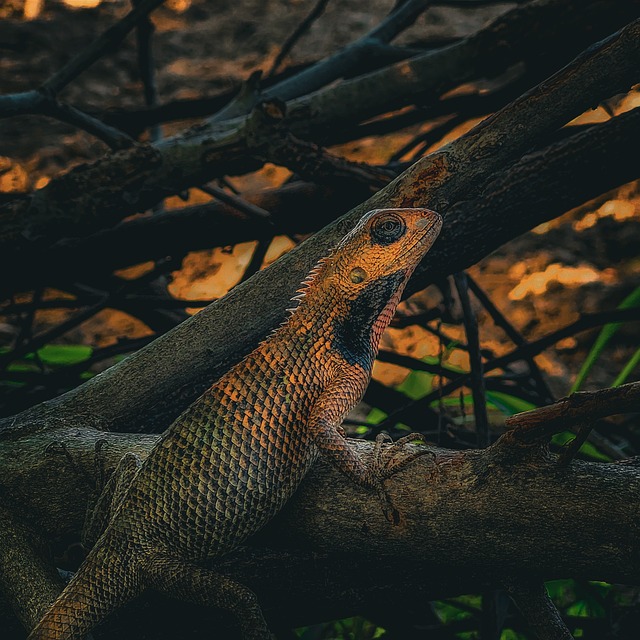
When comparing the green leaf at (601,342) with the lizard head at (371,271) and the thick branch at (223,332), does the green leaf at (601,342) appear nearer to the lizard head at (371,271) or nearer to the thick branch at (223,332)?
the thick branch at (223,332)

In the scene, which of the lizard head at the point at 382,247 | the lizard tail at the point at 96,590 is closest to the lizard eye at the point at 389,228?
the lizard head at the point at 382,247

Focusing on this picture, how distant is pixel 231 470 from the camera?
1408mm

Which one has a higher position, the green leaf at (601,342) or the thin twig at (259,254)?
the thin twig at (259,254)

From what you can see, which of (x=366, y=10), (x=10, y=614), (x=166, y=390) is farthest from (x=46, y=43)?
(x=10, y=614)

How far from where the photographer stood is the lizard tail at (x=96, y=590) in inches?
54.1

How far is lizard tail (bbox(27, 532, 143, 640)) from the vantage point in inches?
54.1

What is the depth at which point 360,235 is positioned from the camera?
1.58 m

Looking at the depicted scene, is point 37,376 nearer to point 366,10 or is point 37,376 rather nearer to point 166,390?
point 166,390

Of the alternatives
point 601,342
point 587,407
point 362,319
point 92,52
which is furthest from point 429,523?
point 92,52

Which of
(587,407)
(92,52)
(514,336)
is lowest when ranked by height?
(514,336)

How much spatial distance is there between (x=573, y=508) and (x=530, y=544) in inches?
4.1

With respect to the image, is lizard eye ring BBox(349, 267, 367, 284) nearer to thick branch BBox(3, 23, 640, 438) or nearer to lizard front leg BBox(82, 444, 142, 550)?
thick branch BBox(3, 23, 640, 438)

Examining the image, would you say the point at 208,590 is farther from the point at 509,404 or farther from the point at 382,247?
the point at 509,404

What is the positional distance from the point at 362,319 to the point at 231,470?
460 millimetres
